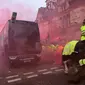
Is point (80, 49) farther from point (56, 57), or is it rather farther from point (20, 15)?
point (20, 15)

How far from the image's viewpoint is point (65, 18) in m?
41.2

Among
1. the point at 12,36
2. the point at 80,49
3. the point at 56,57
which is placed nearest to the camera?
the point at 80,49

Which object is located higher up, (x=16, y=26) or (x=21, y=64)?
(x=16, y=26)

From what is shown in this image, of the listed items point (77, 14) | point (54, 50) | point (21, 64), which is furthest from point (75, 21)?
point (21, 64)

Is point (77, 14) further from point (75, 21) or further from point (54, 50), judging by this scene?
point (54, 50)

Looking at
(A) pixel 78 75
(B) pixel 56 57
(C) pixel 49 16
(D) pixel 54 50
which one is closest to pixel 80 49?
(A) pixel 78 75

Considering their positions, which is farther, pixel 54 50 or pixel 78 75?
pixel 54 50

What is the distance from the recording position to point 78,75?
902cm

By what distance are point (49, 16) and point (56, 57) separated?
27.9 meters

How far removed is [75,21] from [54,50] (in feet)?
58.8

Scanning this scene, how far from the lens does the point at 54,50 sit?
21031 millimetres

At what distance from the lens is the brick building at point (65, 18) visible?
37.4m

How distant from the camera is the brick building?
37409mm

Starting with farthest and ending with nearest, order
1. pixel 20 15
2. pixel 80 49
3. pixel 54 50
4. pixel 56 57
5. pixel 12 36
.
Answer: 1. pixel 20 15
2. pixel 54 50
3. pixel 56 57
4. pixel 12 36
5. pixel 80 49
